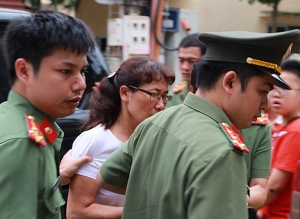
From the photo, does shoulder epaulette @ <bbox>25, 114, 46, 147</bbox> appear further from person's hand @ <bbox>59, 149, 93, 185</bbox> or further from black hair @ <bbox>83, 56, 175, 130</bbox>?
black hair @ <bbox>83, 56, 175, 130</bbox>

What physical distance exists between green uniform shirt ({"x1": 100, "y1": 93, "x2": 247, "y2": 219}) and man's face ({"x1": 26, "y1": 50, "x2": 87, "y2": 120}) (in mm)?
281

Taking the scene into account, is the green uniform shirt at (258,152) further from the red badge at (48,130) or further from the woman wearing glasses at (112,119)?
the red badge at (48,130)

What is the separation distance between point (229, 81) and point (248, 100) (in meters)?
0.09

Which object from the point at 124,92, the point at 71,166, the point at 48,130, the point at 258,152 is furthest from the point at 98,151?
the point at 258,152

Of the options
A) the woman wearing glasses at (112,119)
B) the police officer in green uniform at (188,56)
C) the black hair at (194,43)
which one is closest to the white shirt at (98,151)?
the woman wearing glasses at (112,119)

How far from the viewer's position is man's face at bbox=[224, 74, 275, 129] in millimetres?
1684

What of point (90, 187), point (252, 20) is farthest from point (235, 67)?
point (252, 20)

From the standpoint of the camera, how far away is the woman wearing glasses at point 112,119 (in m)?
2.45

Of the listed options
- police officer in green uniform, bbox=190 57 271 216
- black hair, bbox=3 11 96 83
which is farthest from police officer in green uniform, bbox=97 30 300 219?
police officer in green uniform, bbox=190 57 271 216

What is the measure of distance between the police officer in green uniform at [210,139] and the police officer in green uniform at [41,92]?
291mm

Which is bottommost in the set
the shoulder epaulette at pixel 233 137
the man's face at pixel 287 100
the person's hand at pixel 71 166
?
the person's hand at pixel 71 166

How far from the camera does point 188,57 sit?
141 inches

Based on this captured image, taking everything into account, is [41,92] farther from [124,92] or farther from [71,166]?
[124,92]

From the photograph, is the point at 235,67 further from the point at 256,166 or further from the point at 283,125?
the point at 283,125
